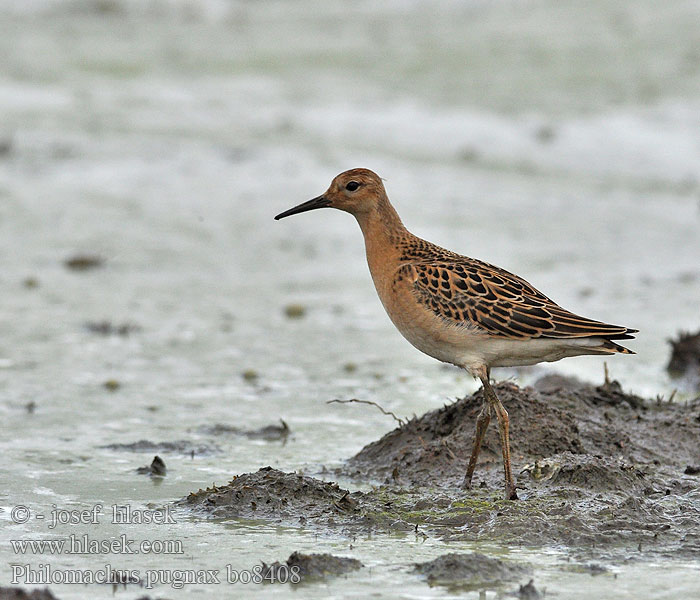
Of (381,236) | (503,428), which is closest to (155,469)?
(381,236)

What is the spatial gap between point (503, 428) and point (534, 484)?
38 cm

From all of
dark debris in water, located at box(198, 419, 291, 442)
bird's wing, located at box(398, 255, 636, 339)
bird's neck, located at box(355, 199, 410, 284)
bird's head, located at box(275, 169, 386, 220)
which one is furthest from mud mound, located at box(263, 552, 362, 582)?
bird's head, located at box(275, 169, 386, 220)

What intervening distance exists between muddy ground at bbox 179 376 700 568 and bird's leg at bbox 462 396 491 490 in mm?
76

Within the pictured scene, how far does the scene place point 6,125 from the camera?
18.1 metres

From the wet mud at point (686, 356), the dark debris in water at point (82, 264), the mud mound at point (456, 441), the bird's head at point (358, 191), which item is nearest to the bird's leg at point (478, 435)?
the mud mound at point (456, 441)

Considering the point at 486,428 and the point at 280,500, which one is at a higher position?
the point at 486,428

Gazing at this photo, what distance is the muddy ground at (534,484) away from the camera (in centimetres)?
631

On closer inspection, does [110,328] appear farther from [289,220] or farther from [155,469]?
[289,220]

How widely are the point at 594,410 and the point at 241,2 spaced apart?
56.3 feet

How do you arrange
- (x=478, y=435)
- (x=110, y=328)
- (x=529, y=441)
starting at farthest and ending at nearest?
1. (x=110, y=328)
2. (x=529, y=441)
3. (x=478, y=435)

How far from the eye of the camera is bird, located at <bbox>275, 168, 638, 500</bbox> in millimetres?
6871

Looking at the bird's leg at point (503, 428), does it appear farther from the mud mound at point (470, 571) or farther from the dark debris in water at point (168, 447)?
the dark debris in water at point (168, 447)

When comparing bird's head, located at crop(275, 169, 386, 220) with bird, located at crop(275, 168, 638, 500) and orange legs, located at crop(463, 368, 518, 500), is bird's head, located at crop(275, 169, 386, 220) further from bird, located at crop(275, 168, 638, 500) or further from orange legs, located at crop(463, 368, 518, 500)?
orange legs, located at crop(463, 368, 518, 500)

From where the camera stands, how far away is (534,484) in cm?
708
